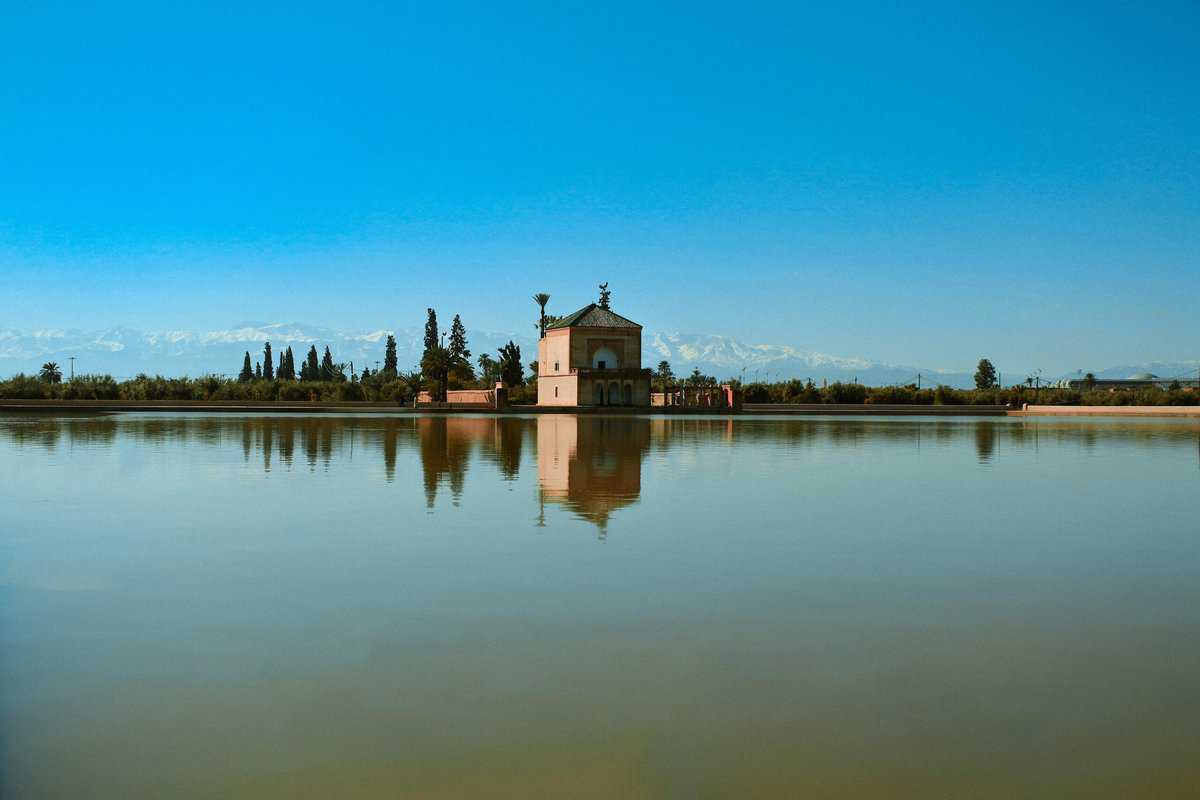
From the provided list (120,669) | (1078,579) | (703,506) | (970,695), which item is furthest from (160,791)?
(703,506)

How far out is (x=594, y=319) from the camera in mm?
52594

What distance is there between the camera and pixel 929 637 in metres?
4.55

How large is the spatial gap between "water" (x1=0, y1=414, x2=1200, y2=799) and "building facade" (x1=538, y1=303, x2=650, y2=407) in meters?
40.7

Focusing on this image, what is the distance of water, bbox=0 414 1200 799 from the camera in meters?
3.11

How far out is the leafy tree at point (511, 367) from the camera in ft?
203

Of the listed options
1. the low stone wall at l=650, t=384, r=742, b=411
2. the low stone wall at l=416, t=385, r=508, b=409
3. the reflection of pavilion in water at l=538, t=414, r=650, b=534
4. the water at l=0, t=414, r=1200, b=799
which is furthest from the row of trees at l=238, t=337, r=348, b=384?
the water at l=0, t=414, r=1200, b=799

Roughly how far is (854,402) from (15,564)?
5236 centimetres

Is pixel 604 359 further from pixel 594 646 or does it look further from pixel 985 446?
pixel 594 646

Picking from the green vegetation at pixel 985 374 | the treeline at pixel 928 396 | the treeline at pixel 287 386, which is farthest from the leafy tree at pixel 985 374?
the treeline at pixel 287 386

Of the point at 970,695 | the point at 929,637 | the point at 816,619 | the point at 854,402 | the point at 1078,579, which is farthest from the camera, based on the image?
the point at 854,402

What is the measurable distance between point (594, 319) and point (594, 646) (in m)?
48.6

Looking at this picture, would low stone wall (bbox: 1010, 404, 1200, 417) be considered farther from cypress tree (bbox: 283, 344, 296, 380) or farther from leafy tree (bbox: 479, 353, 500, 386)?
cypress tree (bbox: 283, 344, 296, 380)

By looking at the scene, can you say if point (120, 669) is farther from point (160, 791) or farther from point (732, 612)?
point (732, 612)

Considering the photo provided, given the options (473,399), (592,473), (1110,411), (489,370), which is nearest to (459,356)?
(489,370)
